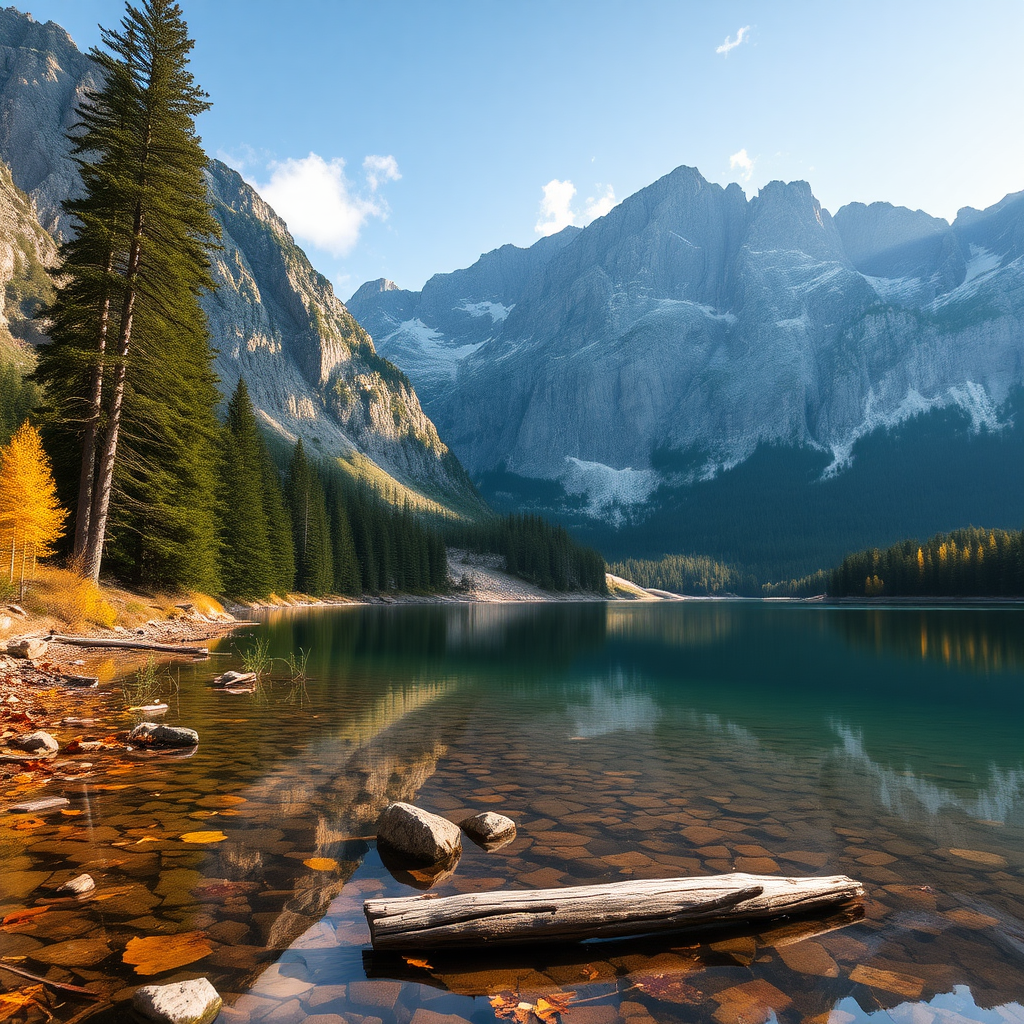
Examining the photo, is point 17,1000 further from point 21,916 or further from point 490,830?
point 490,830

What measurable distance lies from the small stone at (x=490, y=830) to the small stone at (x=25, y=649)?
18257mm

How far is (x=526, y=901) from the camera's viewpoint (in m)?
5.45

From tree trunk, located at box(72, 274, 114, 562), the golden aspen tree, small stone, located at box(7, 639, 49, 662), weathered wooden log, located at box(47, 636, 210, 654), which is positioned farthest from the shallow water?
the golden aspen tree

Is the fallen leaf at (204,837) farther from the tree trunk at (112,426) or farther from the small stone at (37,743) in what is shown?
the tree trunk at (112,426)

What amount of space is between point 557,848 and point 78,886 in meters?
5.32

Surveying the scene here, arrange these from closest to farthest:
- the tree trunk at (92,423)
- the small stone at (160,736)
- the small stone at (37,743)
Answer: the small stone at (37,743)
the small stone at (160,736)
the tree trunk at (92,423)

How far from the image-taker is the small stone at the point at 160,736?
468 inches

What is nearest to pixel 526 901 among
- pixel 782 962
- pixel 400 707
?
pixel 782 962

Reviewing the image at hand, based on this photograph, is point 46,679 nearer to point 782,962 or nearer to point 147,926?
point 147,926

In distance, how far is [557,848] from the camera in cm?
800

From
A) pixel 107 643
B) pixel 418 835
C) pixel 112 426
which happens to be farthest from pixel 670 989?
pixel 112 426

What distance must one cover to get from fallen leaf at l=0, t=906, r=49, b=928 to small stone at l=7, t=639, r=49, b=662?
1736cm

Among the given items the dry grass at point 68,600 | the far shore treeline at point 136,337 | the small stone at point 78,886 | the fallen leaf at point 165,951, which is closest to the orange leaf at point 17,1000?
the fallen leaf at point 165,951

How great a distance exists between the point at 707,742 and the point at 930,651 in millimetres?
33071
